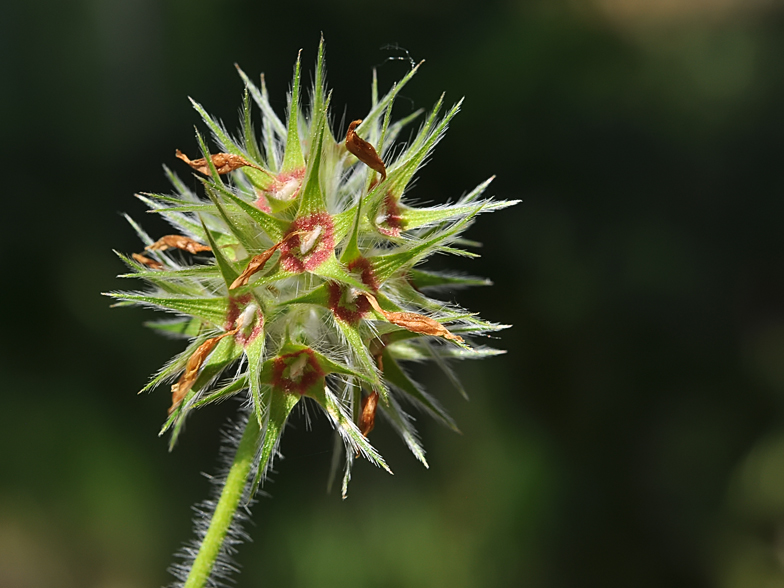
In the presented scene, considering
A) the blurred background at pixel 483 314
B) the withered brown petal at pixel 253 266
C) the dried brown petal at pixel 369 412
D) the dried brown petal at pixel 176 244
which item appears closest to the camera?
the withered brown petal at pixel 253 266

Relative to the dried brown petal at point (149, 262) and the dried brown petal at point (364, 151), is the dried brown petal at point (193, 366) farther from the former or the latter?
the dried brown petal at point (364, 151)

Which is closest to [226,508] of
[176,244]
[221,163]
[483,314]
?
[176,244]

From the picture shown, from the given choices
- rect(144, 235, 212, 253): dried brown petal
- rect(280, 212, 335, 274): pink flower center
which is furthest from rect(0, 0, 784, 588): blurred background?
rect(280, 212, 335, 274): pink flower center

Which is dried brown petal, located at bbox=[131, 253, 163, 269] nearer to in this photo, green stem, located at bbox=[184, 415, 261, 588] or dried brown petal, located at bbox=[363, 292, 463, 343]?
green stem, located at bbox=[184, 415, 261, 588]

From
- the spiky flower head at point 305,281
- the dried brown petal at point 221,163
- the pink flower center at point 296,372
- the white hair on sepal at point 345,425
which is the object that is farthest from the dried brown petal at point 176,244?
the white hair on sepal at point 345,425

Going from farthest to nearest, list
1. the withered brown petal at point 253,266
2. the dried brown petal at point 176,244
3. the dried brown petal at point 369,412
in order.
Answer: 1. the dried brown petal at point 176,244
2. the dried brown petal at point 369,412
3. the withered brown petal at point 253,266

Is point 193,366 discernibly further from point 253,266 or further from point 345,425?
point 345,425
